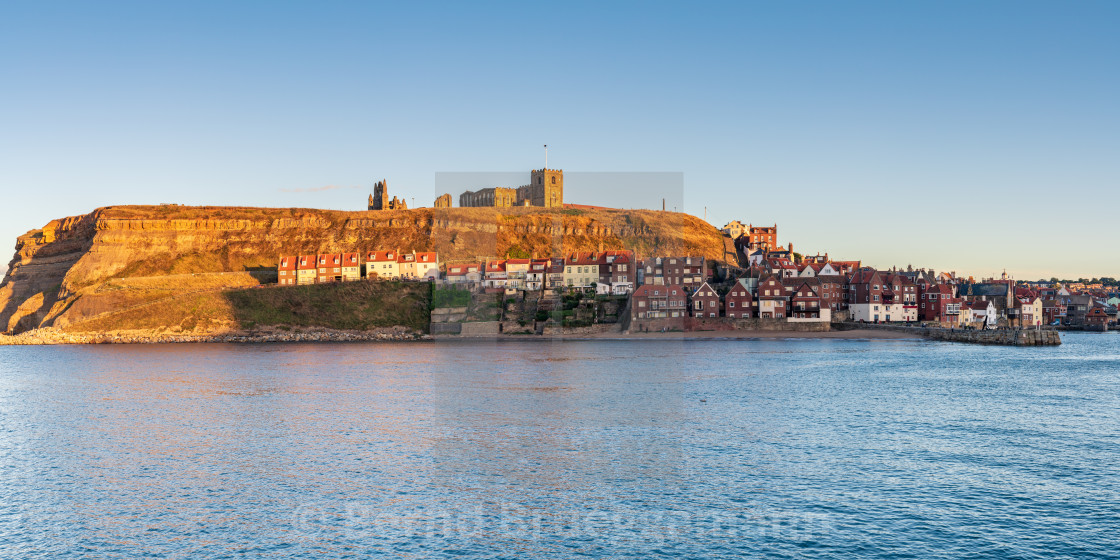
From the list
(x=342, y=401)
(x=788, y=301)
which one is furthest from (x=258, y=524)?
(x=788, y=301)

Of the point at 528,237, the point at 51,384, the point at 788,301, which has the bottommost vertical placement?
the point at 51,384

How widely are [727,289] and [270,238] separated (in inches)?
4221

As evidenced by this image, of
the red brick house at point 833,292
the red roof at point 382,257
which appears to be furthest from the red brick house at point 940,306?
the red roof at point 382,257

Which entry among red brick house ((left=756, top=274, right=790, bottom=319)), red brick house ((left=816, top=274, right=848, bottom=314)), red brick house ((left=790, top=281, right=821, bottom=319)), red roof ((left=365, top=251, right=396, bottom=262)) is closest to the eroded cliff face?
red roof ((left=365, top=251, right=396, bottom=262))

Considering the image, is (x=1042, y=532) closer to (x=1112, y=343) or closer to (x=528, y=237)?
(x=1112, y=343)

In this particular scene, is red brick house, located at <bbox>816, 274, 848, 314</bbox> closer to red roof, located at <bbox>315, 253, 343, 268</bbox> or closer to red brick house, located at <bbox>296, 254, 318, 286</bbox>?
red roof, located at <bbox>315, 253, 343, 268</bbox>

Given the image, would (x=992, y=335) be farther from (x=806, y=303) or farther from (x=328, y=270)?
(x=328, y=270)

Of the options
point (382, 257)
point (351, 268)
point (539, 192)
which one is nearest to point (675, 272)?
point (382, 257)

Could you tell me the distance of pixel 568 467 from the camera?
29.0 meters

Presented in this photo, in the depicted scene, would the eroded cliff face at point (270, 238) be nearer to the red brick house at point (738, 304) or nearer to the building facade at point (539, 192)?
the building facade at point (539, 192)

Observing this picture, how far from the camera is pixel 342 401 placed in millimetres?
47406

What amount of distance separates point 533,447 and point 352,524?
11001 millimetres

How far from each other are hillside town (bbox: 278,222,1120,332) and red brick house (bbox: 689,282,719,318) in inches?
5.7

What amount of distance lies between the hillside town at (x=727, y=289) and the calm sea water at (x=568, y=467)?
171 ft
